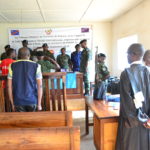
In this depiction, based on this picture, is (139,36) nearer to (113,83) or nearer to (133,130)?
(113,83)

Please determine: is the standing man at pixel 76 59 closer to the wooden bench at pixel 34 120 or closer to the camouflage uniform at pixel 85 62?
→ the camouflage uniform at pixel 85 62

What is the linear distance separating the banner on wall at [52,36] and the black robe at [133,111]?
4.97 m

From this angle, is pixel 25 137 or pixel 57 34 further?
pixel 57 34

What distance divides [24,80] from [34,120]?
811mm

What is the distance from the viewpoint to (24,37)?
6.54 m

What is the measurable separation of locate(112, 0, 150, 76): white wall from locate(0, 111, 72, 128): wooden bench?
10.4ft

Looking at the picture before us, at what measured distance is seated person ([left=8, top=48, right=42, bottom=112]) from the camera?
2.19 meters

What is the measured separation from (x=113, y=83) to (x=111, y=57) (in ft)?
7.21

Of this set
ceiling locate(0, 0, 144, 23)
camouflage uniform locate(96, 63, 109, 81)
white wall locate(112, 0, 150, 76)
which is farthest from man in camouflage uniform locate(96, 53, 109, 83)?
ceiling locate(0, 0, 144, 23)

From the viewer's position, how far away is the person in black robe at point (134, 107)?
1.76 meters

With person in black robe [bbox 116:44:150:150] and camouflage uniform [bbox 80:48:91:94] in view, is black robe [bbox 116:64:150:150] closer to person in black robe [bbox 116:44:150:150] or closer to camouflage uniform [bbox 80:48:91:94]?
person in black robe [bbox 116:44:150:150]

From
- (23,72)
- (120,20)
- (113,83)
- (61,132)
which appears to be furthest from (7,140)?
(120,20)

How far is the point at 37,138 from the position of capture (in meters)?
1.09

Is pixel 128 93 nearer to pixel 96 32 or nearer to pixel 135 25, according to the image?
pixel 135 25
